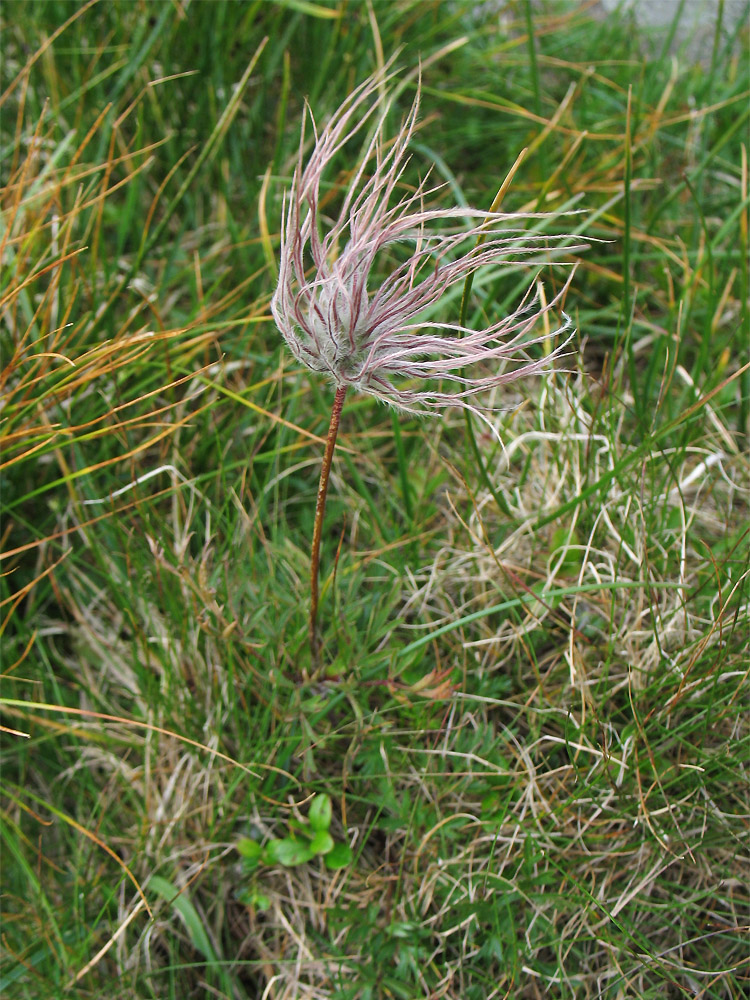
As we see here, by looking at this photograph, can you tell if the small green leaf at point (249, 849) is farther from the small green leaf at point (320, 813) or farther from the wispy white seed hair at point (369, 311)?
the wispy white seed hair at point (369, 311)

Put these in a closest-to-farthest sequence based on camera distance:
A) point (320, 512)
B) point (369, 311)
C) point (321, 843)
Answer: point (369, 311), point (320, 512), point (321, 843)

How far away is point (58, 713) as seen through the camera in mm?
1766

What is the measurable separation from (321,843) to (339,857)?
5cm

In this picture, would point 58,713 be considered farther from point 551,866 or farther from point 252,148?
point 252,148

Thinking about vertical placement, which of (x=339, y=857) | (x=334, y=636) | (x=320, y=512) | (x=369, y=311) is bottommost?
(x=339, y=857)

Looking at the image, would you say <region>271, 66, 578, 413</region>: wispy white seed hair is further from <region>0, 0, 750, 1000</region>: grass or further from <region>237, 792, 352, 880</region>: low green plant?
<region>237, 792, 352, 880</region>: low green plant

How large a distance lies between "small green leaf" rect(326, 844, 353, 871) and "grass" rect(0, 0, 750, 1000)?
2 cm

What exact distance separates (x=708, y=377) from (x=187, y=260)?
1.29 meters

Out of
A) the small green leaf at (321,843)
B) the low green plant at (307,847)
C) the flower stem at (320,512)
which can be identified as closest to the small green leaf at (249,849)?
the low green plant at (307,847)

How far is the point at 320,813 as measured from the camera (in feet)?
4.97

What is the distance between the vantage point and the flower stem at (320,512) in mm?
1193

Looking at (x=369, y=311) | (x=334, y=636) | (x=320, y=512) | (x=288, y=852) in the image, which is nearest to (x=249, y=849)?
(x=288, y=852)

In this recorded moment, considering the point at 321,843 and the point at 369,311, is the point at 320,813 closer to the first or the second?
the point at 321,843

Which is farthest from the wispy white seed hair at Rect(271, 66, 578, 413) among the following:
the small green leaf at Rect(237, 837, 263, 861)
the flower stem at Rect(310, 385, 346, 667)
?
the small green leaf at Rect(237, 837, 263, 861)
